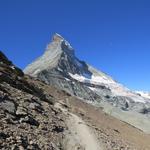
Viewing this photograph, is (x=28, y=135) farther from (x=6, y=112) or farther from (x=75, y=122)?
(x=75, y=122)

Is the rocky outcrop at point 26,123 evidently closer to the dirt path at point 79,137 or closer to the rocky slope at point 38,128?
the rocky slope at point 38,128

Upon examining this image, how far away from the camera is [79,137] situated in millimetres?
38344

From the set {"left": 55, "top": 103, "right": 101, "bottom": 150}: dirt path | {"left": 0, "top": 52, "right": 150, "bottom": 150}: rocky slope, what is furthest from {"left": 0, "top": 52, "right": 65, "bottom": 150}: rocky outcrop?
{"left": 55, "top": 103, "right": 101, "bottom": 150}: dirt path

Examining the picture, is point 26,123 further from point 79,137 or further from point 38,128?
point 79,137

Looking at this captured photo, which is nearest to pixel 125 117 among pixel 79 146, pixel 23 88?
pixel 23 88

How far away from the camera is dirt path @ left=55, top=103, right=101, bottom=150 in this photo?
116 feet

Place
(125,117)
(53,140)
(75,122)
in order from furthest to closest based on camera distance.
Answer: (125,117) < (75,122) < (53,140)

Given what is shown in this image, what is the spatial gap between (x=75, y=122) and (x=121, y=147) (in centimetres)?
621

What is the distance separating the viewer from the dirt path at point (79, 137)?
3525cm

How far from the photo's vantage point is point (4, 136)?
27953 millimetres

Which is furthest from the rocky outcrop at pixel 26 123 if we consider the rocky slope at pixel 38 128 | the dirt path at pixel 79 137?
the dirt path at pixel 79 137

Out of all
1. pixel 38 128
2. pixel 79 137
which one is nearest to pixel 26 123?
pixel 38 128

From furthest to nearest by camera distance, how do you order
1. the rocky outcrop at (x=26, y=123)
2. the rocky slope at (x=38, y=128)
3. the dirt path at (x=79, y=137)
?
the dirt path at (x=79, y=137) → the rocky slope at (x=38, y=128) → the rocky outcrop at (x=26, y=123)

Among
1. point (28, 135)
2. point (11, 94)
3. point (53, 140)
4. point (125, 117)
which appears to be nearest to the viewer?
point (28, 135)
